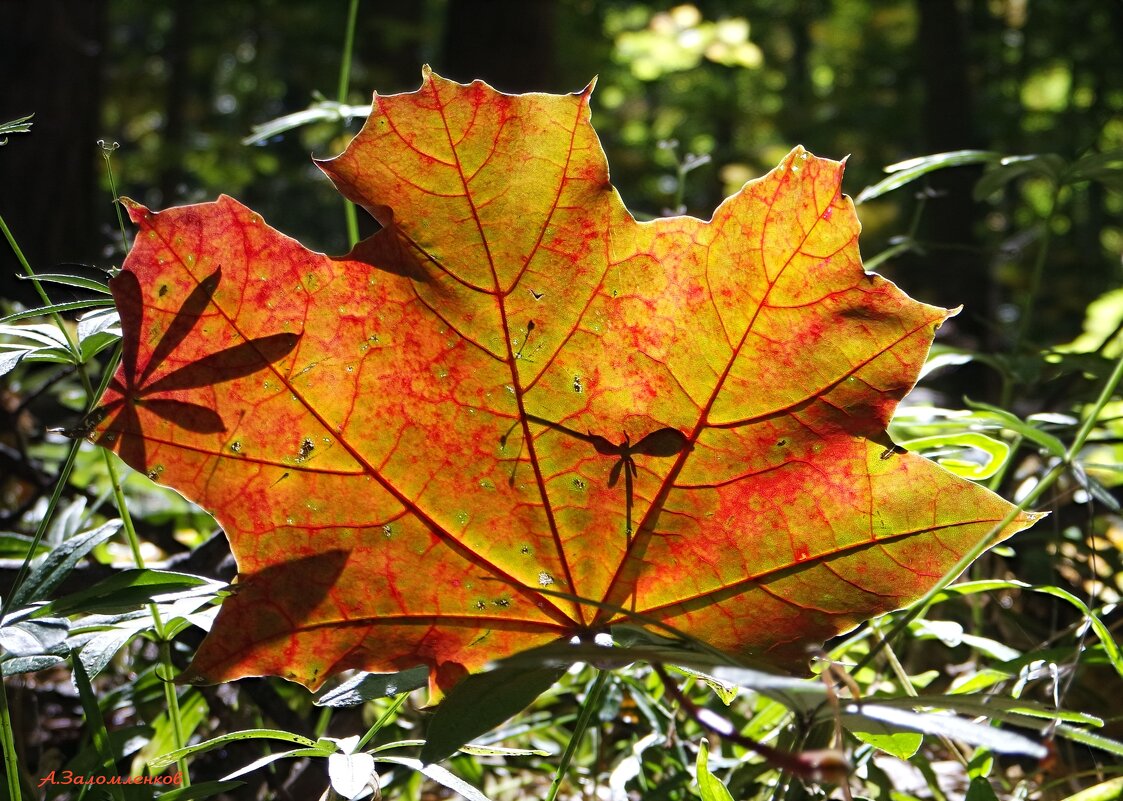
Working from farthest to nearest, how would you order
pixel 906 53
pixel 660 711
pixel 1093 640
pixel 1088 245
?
pixel 906 53 < pixel 1088 245 < pixel 1093 640 < pixel 660 711

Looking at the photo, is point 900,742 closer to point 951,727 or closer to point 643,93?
point 951,727

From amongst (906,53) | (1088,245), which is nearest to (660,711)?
(1088,245)

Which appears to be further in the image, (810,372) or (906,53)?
(906,53)

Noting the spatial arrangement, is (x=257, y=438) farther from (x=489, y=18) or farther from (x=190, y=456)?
(x=489, y=18)

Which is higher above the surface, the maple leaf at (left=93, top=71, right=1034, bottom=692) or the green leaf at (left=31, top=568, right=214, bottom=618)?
the maple leaf at (left=93, top=71, right=1034, bottom=692)

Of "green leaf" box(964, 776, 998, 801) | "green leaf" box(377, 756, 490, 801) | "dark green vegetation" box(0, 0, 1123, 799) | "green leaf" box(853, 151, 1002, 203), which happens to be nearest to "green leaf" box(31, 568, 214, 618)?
"dark green vegetation" box(0, 0, 1123, 799)

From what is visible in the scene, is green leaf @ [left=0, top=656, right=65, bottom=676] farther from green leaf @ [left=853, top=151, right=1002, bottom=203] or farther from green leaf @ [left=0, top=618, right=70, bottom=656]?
green leaf @ [left=853, top=151, right=1002, bottom=203]
